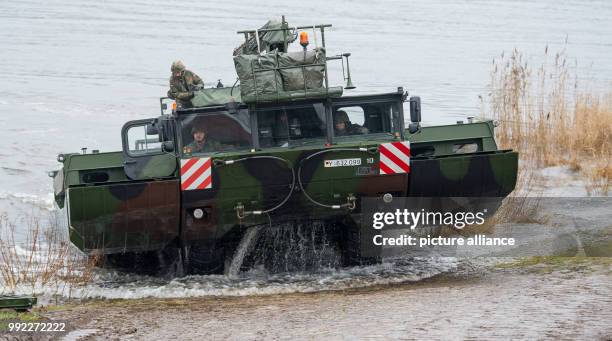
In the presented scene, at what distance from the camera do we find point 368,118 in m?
11.4

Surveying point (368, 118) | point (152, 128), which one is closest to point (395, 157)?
point (368, 118)

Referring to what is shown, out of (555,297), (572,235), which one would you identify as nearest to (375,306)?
(555,297)

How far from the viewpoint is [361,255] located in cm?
1152

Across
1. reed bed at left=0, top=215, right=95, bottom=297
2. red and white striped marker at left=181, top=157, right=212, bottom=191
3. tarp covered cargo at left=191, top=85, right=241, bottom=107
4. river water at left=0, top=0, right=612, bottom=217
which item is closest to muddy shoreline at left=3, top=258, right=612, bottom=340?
reed bed at left=0, top=215, right=95, bottom=297

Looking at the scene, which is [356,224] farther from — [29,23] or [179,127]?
[29,23]

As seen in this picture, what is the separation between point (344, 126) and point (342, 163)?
0.69 meters

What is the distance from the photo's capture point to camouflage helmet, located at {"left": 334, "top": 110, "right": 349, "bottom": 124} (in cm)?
1131

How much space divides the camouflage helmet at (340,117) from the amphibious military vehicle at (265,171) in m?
0.02

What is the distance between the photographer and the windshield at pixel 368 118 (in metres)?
11.4

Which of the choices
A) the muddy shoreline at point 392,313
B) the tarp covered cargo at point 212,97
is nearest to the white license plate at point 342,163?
the muddy shoreline at point 392,313

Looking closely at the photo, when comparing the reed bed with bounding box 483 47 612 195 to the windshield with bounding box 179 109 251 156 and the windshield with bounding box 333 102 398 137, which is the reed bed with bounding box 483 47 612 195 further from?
the windshield with bounding box 179 109 251 156

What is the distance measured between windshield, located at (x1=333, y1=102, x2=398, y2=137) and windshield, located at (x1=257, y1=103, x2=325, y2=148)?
Answer: 0.30m

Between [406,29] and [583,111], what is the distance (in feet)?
79.5

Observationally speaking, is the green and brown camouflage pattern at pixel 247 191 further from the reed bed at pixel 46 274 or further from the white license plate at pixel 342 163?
the reed bed at pixel 46 274
